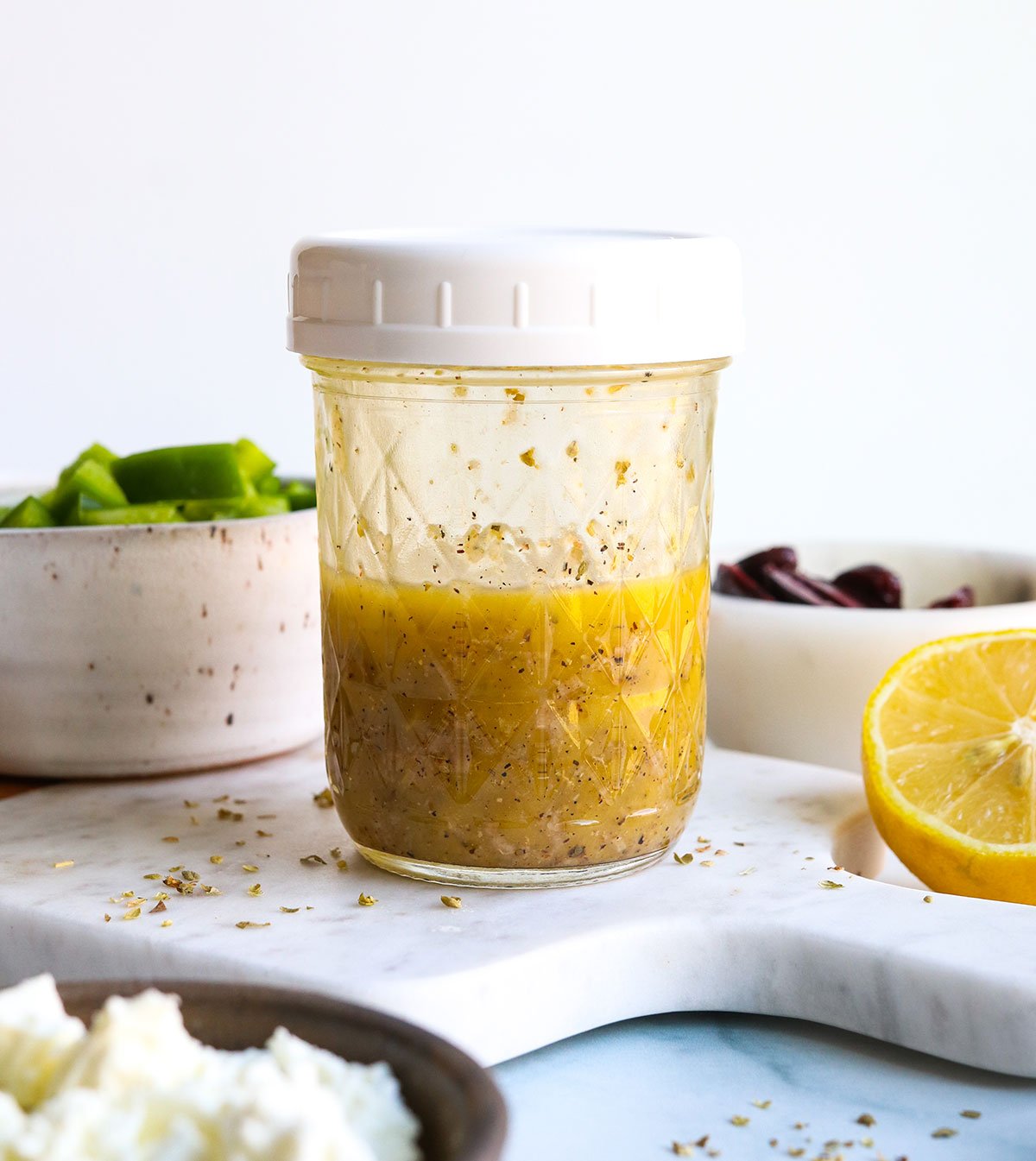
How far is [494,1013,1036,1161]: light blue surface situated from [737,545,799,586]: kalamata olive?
519 millimetres

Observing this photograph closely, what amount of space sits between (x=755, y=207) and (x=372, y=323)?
1480 mm

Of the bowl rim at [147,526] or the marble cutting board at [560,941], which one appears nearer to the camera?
the marble cutting board at [560,941]

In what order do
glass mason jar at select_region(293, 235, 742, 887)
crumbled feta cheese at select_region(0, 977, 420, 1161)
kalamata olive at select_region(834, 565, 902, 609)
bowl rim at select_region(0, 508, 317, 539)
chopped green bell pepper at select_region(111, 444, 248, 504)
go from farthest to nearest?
kalamata olive at select_region(834, 565, 902, 609) → chopped green bell pepper at select_region(111, 444, 248, 504) → bowl rim at select_region(0, 508, 317, 539) → glass mason jar at select_region(293, 235, 742, 887) → crumbled feta cheese at select_region(0, 977, 420, 1161)

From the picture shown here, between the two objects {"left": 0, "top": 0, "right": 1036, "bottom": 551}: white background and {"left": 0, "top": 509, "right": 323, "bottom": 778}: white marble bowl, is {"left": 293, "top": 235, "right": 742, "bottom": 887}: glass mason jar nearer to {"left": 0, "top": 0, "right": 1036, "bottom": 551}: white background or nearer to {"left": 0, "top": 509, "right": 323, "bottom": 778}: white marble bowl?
{"left": 0, "top": 509, "right": 323, "bottom": 778}: white marble bowl

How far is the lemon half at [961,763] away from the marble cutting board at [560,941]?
6cm

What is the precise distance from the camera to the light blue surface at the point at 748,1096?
0.67m

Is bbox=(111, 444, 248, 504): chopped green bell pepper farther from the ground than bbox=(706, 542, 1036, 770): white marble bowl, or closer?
farther from the ground

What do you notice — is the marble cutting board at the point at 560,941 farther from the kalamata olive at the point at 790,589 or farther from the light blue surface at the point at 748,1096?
the kalamata olive at the point at 790,589

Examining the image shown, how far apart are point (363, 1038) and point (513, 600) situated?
286mm

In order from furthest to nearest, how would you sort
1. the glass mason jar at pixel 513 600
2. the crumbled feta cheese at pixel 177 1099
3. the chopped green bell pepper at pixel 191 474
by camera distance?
the chopped green bell pepper at pixel 191 474, the glass mason jar at pixel 513 600, the crumbled feta cheese at pixel 177 1099

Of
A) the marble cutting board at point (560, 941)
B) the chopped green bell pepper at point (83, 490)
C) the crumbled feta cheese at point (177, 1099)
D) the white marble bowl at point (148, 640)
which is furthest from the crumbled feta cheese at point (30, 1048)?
the chopped green bell pepper at point (83, 490)

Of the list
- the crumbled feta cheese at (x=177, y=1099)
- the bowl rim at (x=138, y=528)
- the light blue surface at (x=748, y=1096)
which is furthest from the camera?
the bowl rim at (x=138, y=528)

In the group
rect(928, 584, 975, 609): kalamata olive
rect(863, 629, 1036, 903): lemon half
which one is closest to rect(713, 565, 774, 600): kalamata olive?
rect(928, 584, 975, 609): kalamata olive

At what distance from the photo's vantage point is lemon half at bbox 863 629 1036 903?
90 cm
